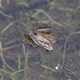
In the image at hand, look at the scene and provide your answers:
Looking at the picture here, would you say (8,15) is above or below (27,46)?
above

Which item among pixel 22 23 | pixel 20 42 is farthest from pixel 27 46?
pixel 22 23

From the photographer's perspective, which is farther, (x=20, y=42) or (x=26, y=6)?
(x=26, y=6)

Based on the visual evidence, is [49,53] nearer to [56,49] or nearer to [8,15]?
[56,49]

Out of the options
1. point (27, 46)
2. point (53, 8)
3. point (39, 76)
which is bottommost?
point (39, 76)

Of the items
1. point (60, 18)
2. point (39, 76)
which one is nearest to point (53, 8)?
point (60, 18)
